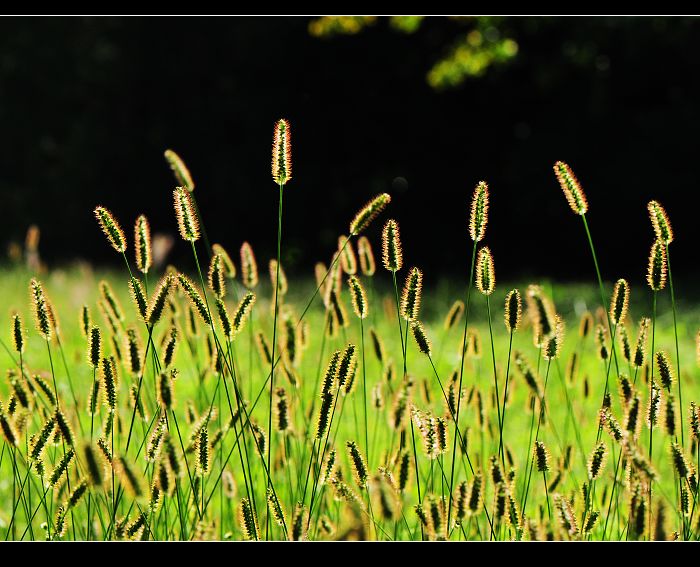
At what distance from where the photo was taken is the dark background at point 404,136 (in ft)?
44.4

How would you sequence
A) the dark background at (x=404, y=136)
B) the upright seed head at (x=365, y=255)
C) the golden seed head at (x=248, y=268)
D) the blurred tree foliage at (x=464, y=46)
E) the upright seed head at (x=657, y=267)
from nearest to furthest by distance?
the upright seed head at (x=657, y=267)
the golden seed head at (x=248, y=268)
the upright seed head at (x=365, y=255)
the blurred tree foliage at (x=464, y=46)
the dark background at (x=404, y=136)

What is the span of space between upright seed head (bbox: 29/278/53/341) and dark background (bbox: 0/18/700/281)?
11.5 m

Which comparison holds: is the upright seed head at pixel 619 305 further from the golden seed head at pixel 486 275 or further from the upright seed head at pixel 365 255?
the upright seed head at pixel 365 255

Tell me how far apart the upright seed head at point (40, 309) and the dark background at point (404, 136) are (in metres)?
11.5

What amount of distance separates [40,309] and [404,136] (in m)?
13.2

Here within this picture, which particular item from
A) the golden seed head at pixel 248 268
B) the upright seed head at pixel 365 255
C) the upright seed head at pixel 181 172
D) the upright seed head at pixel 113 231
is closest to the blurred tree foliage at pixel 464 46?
the upright seed head at pixel 365 255

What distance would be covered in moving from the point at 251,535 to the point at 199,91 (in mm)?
14202

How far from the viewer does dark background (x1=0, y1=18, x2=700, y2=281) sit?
13.5 m

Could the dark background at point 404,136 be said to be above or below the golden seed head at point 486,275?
above

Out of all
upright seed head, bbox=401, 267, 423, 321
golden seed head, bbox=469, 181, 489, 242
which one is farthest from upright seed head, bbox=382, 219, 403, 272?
golden seed head, bbox=469, 181, 489, 242

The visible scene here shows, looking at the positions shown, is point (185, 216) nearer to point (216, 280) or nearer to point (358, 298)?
point (216, 280)

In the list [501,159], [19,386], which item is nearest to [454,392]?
[19,386]

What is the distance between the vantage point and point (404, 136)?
1445 centimetres

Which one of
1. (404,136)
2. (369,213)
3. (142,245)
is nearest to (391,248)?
(369,213)
